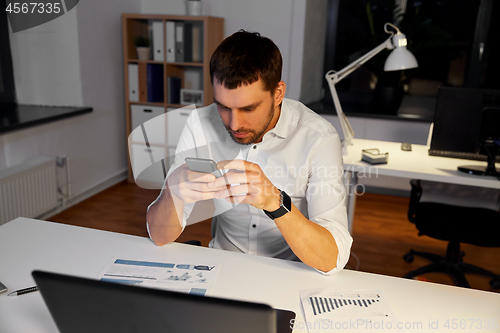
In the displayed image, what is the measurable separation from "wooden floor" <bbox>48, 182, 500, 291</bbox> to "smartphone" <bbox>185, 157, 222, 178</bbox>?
1.33 meters

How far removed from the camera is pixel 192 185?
1.02m

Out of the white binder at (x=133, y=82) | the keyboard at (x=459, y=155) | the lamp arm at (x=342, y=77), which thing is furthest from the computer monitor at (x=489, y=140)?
the white binder at (x=133, y=82)

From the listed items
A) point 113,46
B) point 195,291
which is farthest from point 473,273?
point 113,46

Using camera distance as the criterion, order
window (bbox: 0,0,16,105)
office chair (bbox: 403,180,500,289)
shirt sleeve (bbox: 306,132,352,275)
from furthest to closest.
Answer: window (bbox: 0,0,16,105) → office chair (bbox: 403,180,500,289) → shirt sleeve (bbox: 306,132,352,275)

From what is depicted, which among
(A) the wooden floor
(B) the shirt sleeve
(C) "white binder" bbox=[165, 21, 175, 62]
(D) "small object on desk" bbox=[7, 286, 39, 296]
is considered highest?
(C) "white binder" bbox=[165, 21, 175, 62]

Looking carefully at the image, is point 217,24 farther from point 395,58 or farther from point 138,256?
point 138,256

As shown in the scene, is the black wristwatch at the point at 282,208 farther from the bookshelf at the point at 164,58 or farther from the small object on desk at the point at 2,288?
the bookshelf at the point at 164,58

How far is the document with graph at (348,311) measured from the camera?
879 millimetres

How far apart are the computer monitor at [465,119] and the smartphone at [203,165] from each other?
165 cm

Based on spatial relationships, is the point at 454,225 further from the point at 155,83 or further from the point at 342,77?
the point at 155,83

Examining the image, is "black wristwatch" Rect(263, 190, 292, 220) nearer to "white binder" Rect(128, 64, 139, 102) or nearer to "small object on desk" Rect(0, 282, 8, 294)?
"small object on desk" Rect(0, 282, 8, 294)

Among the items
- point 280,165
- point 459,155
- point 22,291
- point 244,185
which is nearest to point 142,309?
point 244,185

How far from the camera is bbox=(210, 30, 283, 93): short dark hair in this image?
1154 mm

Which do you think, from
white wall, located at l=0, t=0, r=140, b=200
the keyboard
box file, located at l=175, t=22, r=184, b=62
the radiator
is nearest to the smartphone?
the keyboard
